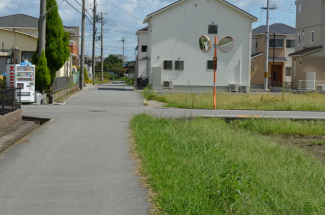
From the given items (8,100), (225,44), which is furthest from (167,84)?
(8,100)

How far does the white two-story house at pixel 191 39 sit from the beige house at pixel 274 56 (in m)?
17.4

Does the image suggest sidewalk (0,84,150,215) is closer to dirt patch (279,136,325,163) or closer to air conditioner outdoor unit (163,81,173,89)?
dirt patch (279,136,325,163)

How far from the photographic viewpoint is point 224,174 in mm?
7387

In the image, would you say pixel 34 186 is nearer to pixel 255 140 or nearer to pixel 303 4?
pixel 255 140

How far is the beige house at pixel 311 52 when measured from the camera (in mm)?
50194

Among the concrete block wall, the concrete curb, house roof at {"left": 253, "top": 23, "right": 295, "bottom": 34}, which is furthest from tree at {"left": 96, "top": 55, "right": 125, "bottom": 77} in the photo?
the concrete curb

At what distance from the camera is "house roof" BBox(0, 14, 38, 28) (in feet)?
165

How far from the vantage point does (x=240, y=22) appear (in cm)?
4612

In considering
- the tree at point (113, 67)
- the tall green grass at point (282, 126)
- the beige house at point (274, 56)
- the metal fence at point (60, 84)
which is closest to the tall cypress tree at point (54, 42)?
the metal fence at point (60, 84)

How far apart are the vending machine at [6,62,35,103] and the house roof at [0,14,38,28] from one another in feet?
87.8

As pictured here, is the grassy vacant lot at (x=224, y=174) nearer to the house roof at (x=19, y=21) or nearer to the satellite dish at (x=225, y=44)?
the satellite dish at (x=225, y=44)

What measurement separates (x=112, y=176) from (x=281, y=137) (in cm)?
981

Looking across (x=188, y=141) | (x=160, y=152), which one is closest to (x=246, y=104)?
(x=188, y=141)

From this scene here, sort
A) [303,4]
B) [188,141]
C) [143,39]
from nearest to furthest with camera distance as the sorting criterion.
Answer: [188,141], [303,4], [143,39]
